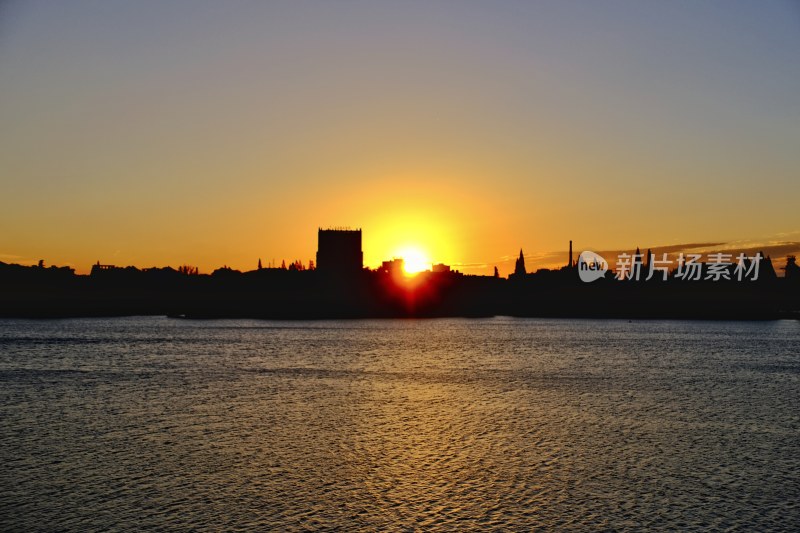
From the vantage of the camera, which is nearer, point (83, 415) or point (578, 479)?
point (578, 479)

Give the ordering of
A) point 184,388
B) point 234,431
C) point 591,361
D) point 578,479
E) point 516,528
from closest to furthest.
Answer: point 516,528, point 578,479, point 234,431, point 184,388, point 591,361

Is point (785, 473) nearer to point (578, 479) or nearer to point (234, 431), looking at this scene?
point (578, 479)

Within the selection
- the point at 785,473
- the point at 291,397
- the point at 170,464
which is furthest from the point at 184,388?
the point at 785,473

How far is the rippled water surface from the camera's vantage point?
65.8ft

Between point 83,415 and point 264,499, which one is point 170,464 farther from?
point 83,415

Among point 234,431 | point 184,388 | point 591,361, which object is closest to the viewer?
point 234,431

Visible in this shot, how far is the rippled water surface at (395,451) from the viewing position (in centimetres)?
2006

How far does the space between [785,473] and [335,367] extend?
47432 mm

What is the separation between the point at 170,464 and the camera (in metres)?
25.7

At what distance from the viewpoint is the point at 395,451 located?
28.2 m

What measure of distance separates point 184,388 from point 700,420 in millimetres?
35053

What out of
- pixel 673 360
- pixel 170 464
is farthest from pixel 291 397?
pixel 673 360

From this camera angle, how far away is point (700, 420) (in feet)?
120

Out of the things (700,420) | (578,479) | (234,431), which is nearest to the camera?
(578,479)
